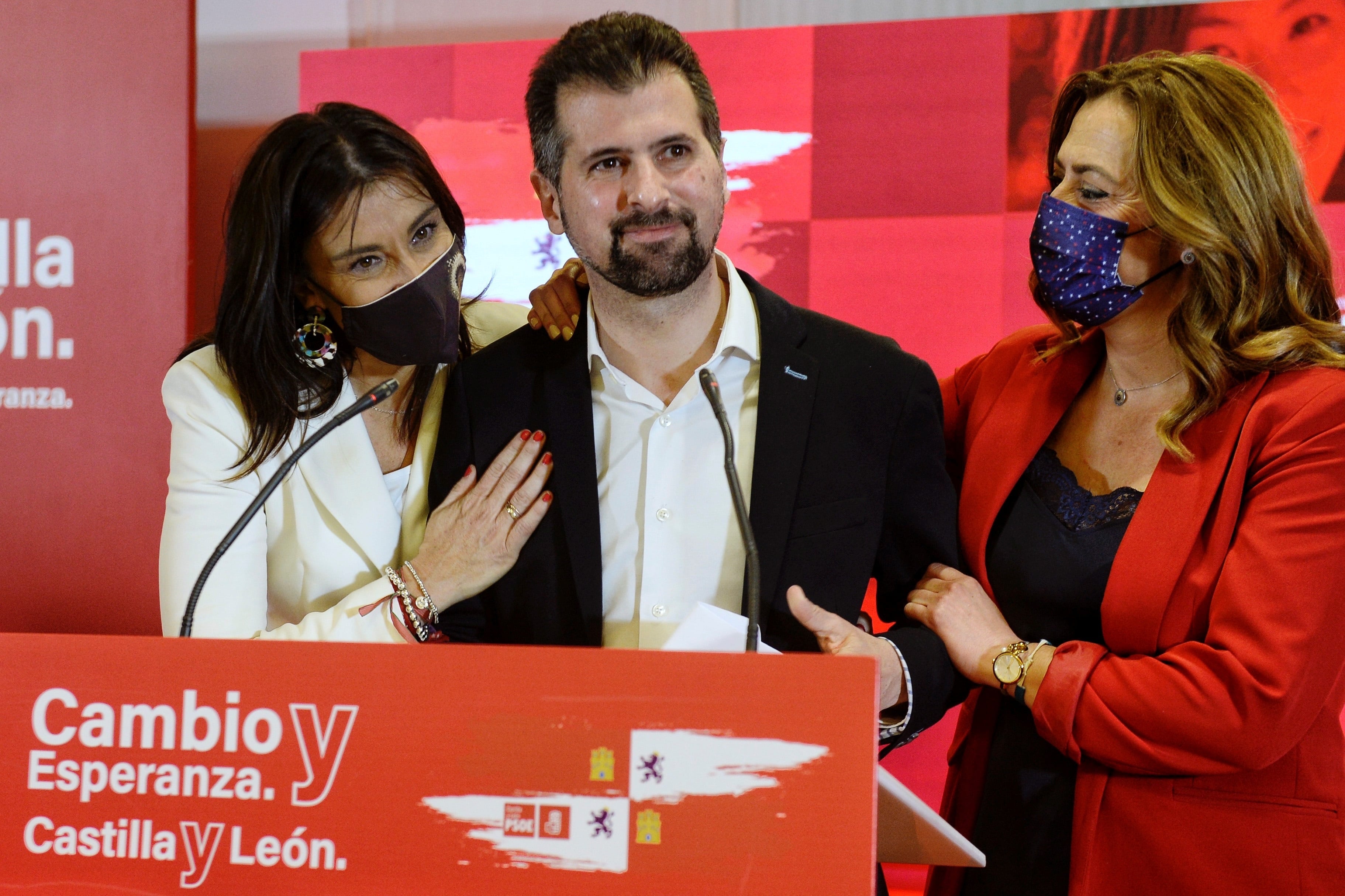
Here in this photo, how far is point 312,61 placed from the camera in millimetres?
3303

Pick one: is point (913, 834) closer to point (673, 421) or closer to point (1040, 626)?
point (1040, 626)

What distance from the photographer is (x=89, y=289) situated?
2943 millimetres

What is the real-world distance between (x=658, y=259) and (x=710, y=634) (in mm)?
713

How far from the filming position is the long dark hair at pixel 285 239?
74.8 inches

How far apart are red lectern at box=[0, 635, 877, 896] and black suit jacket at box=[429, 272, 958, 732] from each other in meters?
0.69

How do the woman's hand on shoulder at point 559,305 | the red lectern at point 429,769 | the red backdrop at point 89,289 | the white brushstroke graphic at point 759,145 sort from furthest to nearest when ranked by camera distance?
1. the white brushstroke graphic at point 759,145
2. the red backdrop at point 89,289
3. the woman's hand on shoulder at point 559,305
4. the red lectern at point 429,769

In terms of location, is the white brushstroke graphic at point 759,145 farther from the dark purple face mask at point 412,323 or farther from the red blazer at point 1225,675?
the red blazer at point 1225,675

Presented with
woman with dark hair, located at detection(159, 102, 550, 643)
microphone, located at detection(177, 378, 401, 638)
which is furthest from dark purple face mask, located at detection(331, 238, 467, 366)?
microphone, located at detection(177, 378, 401, 638)

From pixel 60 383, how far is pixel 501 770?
2473 mm

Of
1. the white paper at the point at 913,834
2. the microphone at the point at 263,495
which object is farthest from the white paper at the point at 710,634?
the microphone at the point at 263,495

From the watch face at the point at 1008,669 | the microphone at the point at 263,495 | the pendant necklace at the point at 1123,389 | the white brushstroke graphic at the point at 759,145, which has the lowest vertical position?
the watch face at the point at 1008,669

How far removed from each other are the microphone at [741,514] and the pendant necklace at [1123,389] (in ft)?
2.79

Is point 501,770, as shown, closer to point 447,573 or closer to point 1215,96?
point 447,573

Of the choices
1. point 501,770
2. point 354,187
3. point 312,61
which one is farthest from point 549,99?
point 312,61
